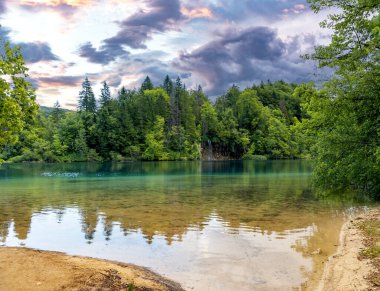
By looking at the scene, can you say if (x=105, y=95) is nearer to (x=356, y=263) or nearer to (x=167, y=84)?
(x=167, y=84)

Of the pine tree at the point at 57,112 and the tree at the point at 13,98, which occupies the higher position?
the pine tree at the point at 57,112

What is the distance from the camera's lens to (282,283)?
1220cm

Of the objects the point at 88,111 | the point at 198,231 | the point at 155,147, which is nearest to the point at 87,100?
the point at 88,111

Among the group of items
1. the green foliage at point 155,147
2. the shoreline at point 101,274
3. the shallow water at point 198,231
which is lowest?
the shallow water at point 198,231

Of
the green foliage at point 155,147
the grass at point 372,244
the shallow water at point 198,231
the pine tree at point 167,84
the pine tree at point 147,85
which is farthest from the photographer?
the pine tree at point 147,85

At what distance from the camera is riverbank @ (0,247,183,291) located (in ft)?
34.9

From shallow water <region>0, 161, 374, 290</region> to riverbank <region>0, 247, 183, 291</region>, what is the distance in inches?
59.9

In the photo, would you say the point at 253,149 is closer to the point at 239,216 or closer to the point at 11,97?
the point at 239,216

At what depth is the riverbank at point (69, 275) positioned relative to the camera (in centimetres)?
1065

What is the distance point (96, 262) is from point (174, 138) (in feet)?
413

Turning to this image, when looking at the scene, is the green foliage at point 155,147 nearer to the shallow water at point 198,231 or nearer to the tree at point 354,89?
the shallow water at point 198,231

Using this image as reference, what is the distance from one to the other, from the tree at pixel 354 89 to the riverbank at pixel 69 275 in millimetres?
10599

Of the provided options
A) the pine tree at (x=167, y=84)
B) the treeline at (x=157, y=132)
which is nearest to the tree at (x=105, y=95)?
the treeline at (x=157, y=132)

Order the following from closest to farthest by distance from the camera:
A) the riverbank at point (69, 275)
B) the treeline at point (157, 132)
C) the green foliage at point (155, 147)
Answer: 1. the riverbank at point (69, 275)
2. the treeline at point (157, 132)
3. the green foliage at point (155, 147)
